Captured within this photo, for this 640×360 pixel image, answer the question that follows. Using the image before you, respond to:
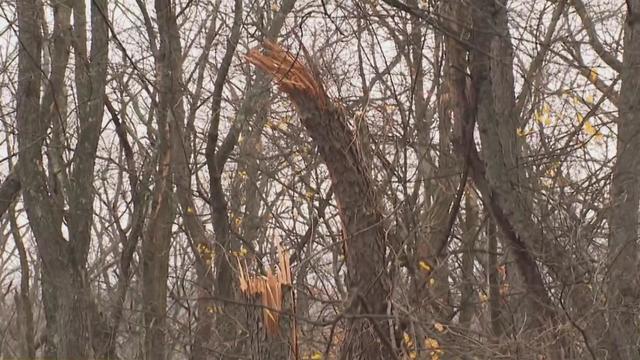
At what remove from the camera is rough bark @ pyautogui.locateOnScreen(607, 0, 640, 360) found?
20.0ft

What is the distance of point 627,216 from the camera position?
6.44 m

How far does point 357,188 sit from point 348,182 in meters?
0.07

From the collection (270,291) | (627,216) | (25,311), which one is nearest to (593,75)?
(627,216)

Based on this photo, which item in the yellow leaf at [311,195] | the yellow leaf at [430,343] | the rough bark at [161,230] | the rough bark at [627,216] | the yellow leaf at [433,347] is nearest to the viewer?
the yellow leaf at [433,347]

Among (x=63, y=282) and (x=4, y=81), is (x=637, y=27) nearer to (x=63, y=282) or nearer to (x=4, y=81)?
(x=63, y=282)

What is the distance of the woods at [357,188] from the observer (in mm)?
5730

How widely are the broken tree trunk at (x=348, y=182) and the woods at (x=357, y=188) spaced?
0.04 feet

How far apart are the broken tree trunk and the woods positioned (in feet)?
0.04

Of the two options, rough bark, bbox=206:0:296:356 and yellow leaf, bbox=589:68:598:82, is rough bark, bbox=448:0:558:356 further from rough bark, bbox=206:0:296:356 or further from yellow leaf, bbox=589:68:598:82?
rough bark, bbox=206:0:296:356

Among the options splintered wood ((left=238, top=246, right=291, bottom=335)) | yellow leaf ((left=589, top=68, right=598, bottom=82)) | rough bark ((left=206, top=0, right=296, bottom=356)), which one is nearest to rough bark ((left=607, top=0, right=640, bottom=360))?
yellow leaf ((left=589, top=68, right=598, bottom=82))

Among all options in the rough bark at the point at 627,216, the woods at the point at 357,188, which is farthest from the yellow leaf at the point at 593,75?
the rough bark at the point at 627,216

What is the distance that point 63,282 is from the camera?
25.8ft

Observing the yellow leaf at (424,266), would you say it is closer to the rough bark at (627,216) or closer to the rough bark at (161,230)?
the rough bark at (627,216)

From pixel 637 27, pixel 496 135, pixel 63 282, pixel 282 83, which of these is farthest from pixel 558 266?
pixel 63 282
